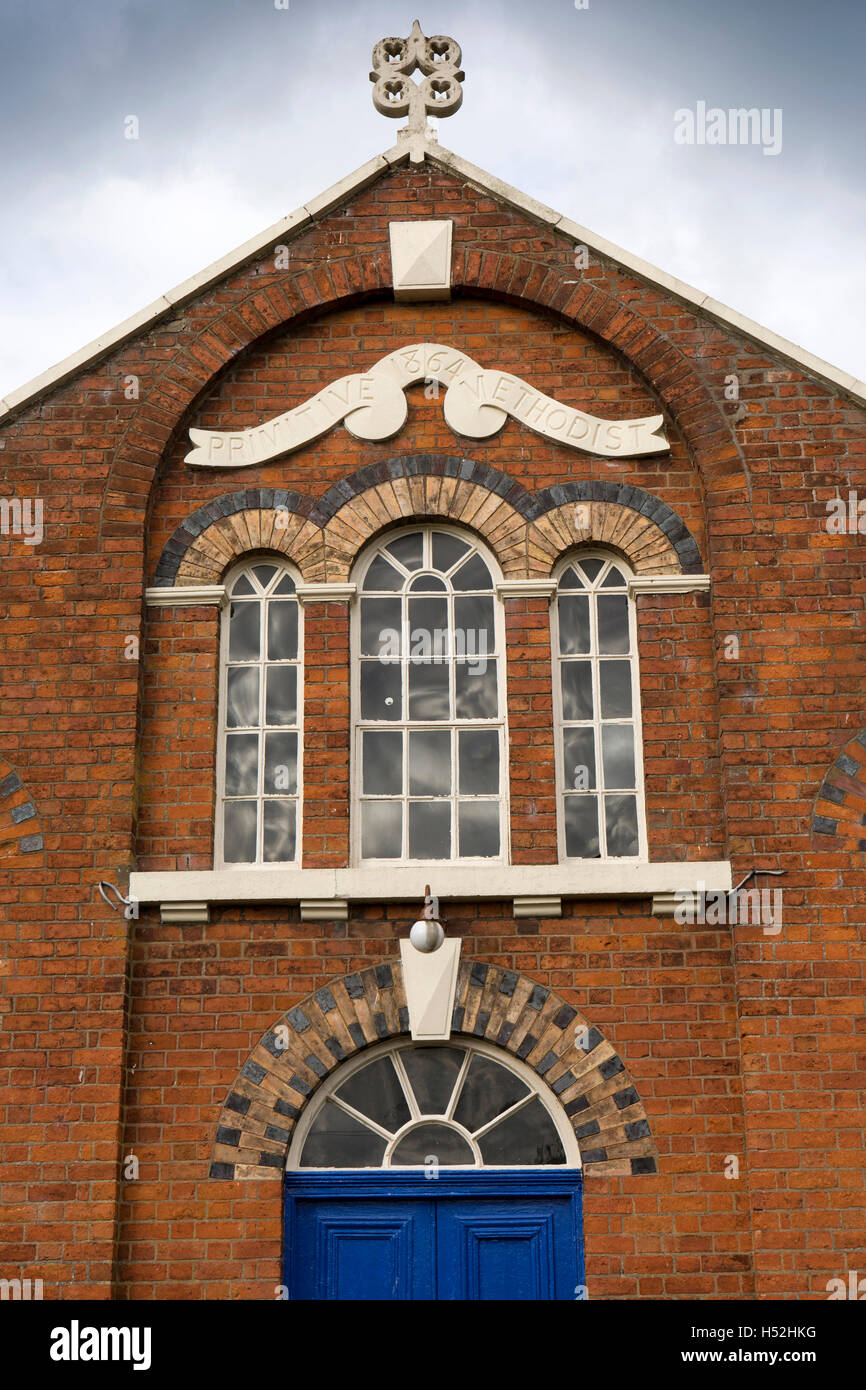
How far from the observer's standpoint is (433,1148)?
930 centimetres

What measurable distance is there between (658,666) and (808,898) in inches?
65.1

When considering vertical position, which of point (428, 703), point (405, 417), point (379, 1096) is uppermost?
point (405, 417)

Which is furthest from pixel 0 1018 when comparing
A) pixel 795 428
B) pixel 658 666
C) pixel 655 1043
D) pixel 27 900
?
pixel 795 428

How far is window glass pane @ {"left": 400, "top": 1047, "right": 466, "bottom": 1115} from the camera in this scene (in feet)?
30.7

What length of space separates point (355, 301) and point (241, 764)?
3172 mm

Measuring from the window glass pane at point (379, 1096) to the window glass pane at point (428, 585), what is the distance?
2.91 meters

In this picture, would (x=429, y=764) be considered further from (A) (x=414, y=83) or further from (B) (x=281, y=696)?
(A) (x=414, y=83)

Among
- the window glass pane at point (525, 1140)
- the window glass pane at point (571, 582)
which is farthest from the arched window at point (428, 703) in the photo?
the window glass pane at point (525, 1140)

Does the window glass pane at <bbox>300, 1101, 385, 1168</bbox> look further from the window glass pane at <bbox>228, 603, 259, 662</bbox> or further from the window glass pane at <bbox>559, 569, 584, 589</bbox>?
the window glass pane at <bbox>559, 569, 584, 589</bbox>

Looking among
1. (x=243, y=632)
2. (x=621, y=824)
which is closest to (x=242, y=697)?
(x=243, y=632)

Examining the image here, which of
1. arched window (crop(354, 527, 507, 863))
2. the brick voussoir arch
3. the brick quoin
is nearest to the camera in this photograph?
the brick quoin

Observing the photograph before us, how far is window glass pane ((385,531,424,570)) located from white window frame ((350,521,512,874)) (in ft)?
0.10

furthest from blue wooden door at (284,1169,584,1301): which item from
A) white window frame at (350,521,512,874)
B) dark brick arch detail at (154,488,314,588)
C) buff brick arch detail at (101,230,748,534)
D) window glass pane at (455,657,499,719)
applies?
buff brick arch detail at (101,230,748,534)

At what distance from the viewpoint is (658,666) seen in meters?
10.0
